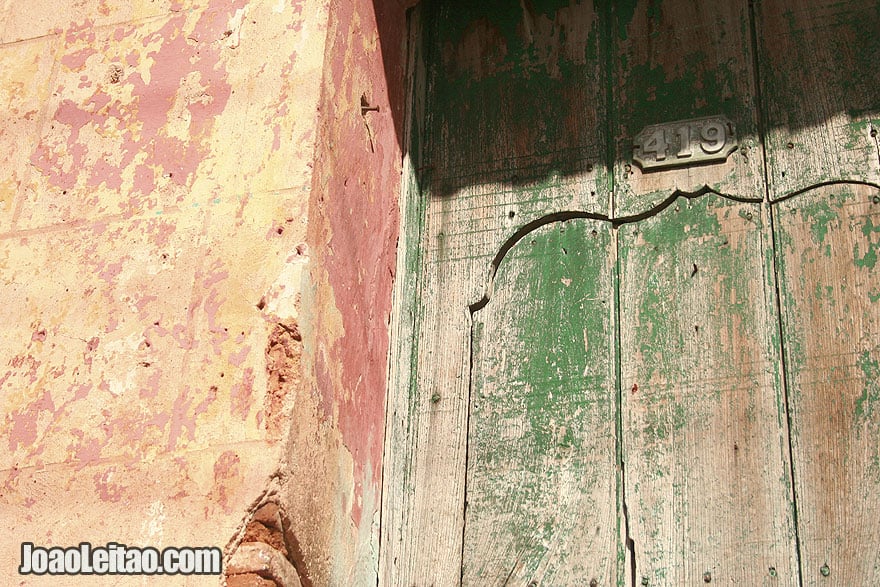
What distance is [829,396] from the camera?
85.2 inches

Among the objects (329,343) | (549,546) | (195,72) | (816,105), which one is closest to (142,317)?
(329,343)

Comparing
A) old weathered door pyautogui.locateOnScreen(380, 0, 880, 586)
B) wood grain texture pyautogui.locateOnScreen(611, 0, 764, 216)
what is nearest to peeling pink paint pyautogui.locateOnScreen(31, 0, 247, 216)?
old weathered door pyautogui.locateOnScreen(380, 0, 880, 586)

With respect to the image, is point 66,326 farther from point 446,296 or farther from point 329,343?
point 446,296

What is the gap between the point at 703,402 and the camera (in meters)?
2.23

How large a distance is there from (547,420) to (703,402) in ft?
0.96

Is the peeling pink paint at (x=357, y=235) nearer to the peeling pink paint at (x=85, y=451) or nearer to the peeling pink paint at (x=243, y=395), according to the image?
the peeling pink paint at (x=243, y=395)

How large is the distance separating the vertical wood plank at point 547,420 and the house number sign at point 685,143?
7.4 inches

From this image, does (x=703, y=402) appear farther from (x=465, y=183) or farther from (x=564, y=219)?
(x=465, y=183)

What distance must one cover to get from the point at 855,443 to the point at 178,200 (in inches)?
50.6

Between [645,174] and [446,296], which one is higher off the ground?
[645,174]

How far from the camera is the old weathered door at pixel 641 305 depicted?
213cm

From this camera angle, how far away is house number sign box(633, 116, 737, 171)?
8.14 feet

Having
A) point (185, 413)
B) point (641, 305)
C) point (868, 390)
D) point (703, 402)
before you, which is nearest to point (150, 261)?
point (185, 413)

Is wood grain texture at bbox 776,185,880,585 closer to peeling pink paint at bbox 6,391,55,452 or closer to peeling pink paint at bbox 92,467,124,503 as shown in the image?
peeling pink paint at bbox 92,467,124,503
